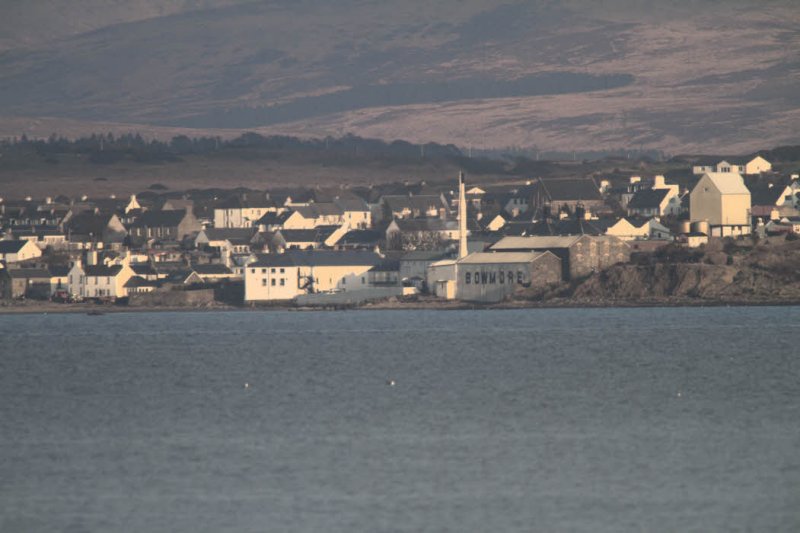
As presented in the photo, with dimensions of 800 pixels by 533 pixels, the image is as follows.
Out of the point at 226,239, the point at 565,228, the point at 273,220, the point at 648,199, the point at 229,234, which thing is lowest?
the point at 226,239

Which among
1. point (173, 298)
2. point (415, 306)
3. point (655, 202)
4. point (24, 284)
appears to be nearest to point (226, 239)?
point (24, 284)

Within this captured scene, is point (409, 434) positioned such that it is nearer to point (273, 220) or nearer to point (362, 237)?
point (362, 237)

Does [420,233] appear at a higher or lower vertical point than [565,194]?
lower

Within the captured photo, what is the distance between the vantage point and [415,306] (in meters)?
94.9

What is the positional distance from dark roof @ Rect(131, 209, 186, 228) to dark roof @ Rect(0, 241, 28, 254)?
2216 centimetres

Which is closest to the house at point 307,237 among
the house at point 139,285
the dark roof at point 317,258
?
the dark roof at point 317,258

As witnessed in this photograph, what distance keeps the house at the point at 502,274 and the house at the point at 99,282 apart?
22324 mm

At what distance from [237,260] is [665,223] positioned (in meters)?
29.1

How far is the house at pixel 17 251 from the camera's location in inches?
4720

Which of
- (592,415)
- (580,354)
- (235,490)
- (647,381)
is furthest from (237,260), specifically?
(235,490)

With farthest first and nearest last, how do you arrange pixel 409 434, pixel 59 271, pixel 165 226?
pixel 165 226 → pixel 59 271 → pixel 409 434

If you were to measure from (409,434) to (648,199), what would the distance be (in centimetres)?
9740

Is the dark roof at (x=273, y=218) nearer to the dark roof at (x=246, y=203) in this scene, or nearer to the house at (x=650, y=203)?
the dark roof at (x=246, y=203)

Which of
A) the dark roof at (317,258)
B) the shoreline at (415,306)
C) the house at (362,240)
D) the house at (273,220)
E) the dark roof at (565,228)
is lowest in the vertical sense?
the shoreline at (415,306)
